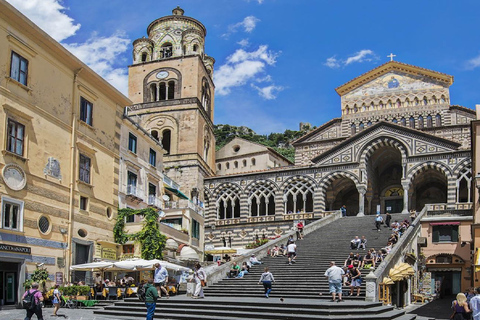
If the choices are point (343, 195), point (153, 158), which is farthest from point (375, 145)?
point (153, 158)

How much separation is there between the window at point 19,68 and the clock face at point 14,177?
11.0 ft

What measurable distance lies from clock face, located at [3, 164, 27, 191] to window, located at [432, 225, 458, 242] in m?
26.8

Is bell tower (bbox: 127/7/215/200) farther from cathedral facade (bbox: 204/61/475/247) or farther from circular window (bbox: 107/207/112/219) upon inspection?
circular window (bbox: 107/207/112/219)

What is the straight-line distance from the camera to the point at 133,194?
101 ft

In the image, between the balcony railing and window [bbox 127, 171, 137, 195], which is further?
the balcony railing

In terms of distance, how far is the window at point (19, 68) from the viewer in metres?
22.6

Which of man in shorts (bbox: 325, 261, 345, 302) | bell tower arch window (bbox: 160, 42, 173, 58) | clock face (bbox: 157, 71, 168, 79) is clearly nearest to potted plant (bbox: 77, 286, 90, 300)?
man in shorts (bbox: 325, 261, 345, 302)

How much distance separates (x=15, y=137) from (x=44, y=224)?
353cm

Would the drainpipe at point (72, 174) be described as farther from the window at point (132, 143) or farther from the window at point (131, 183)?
the window at point (132, 143)

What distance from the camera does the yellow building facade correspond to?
71.8ft

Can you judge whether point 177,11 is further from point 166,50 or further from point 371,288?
point 371,288

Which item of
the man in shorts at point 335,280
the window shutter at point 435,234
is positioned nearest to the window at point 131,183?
the man in shorts at point 335,280

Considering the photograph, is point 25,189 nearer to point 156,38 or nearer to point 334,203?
point 334,203

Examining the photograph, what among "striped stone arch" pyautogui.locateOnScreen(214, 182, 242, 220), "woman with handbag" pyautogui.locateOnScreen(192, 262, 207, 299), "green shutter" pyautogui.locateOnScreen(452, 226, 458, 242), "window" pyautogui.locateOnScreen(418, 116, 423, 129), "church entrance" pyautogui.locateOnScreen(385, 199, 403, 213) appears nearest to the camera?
"woman with handbag" pyautogui.locateOnScreen(192, 262, 207, 299)
